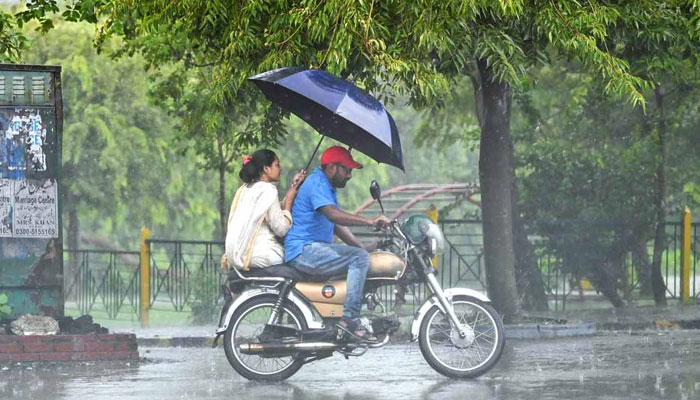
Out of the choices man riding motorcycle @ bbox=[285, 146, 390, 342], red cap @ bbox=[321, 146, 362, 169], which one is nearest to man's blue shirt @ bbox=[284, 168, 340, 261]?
man riding motorcycle @ bbox=[285, 146, 390, 342]

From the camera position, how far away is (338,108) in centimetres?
1097

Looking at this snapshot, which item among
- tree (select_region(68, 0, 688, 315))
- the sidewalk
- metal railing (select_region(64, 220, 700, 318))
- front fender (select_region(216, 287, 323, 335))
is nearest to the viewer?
front fender (select_region(216, 287, 323, 335))

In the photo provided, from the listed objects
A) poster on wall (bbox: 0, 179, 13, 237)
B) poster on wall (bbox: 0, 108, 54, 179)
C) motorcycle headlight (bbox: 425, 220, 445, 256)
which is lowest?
motorcycle headlight (bbox: 425, 220, 445, 256)

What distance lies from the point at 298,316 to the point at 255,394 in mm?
925

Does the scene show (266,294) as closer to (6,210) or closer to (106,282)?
(6,210)

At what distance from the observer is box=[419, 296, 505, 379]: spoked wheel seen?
35.2 feet

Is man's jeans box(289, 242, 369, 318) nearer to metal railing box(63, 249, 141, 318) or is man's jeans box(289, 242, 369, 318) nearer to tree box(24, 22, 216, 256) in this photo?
metal railing box(63, 249, 141, 318)

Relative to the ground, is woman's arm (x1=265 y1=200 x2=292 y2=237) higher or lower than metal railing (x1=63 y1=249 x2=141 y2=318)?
higher

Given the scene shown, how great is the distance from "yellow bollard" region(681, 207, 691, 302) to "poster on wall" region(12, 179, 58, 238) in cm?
1125

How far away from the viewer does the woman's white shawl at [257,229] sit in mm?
10898

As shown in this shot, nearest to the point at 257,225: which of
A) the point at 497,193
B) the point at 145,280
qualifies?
the point at 497,193

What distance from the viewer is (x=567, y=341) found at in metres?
14.8

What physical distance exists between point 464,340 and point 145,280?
1323 cm

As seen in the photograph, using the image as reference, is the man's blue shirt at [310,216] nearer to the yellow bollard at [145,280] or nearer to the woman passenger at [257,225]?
the woman passenger at [257,225]
